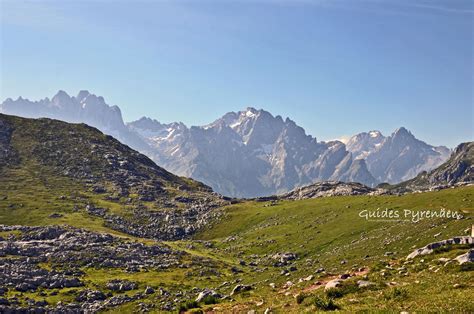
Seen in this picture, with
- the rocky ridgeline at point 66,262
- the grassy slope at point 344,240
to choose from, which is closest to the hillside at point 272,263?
the grassy slope at point 344,240

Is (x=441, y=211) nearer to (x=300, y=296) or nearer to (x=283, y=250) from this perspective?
(x=283, y=250)

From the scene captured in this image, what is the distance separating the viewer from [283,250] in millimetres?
128625

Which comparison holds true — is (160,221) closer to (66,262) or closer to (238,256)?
(238,256)

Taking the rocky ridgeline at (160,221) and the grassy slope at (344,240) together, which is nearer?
the grassy slope at (344,240)

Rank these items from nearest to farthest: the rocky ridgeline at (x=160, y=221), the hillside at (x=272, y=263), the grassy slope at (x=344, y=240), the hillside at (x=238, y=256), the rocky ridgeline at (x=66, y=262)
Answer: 1. the grassy slope at (x=344, y=240)
2. the hillside at (x=272, y=263)
3. the hillside at (x=238, y=256)
4. the rocky ridgeline at (x=66, y=262)
5. the rocky ridgeline at (x=160, y=221)

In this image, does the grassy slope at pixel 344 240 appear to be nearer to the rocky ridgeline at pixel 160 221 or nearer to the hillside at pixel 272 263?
the hillside at pixel 272 263

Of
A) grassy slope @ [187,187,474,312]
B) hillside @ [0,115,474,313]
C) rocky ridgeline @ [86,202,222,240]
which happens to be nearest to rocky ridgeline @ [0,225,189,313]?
hillside @ [0,115,474,313]

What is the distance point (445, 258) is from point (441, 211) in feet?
270

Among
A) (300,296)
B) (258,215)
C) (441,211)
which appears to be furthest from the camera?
(258,215)

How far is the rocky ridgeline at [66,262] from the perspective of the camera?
82.1 metres

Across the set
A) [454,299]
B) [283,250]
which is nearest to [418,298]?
[454,299]

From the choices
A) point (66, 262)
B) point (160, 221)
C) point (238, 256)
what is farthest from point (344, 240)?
point (160, 221)

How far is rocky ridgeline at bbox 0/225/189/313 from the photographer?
82.1m

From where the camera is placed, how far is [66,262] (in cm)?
11119
